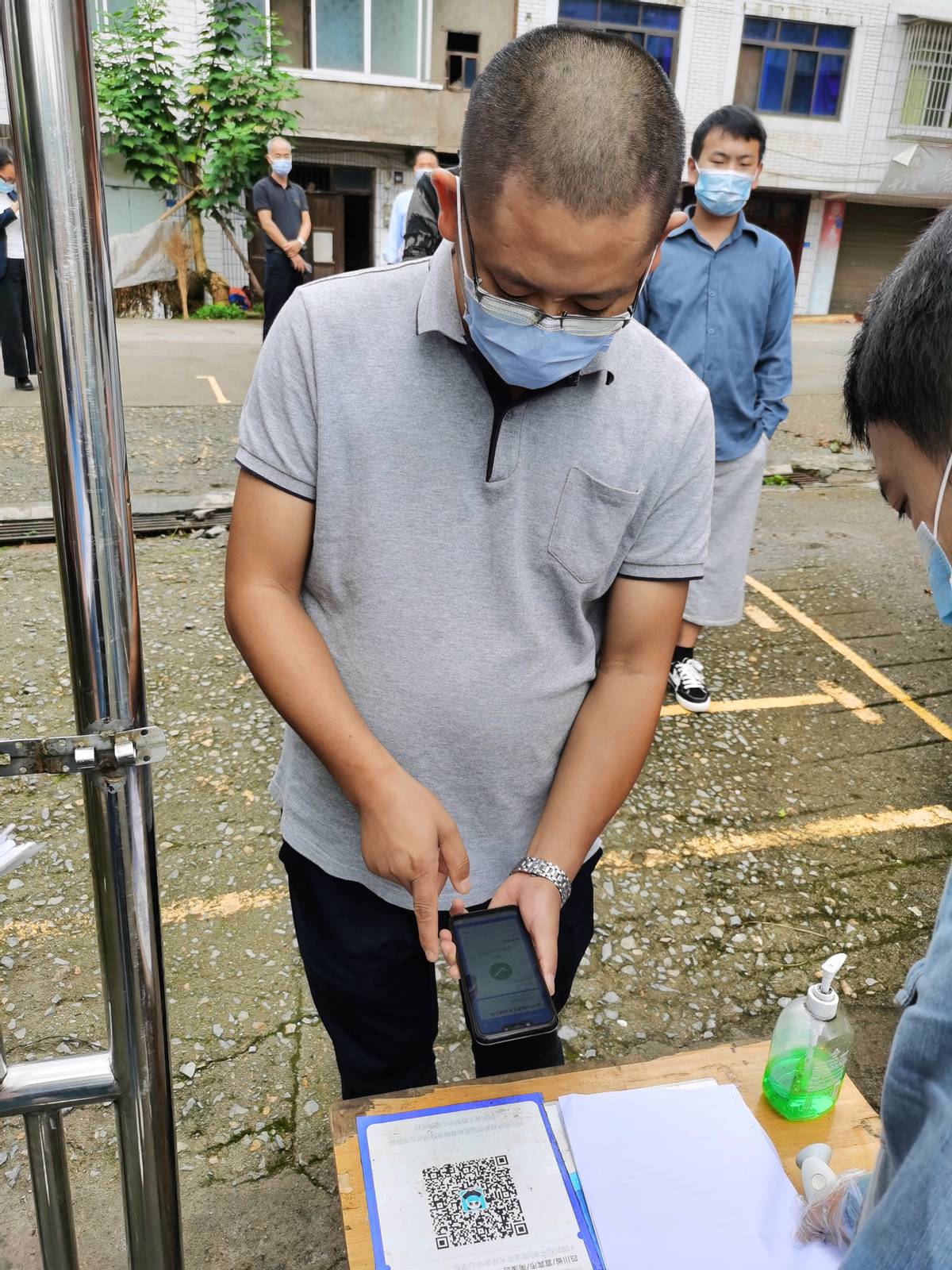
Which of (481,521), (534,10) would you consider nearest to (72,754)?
(481,521)

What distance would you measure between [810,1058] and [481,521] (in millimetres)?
910

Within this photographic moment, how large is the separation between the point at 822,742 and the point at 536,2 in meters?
19.2

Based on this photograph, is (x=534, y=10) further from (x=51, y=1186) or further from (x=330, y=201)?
(x=51, y=1186)

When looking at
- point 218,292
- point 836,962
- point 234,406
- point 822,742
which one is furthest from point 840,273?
point 836,962

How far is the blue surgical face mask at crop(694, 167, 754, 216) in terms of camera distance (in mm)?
3436

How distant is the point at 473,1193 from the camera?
1.24m

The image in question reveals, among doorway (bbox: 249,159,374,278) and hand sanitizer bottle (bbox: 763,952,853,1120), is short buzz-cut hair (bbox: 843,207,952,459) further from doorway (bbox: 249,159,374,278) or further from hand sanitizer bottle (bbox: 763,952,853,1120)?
doorway (bbox: 249,159,374,278)

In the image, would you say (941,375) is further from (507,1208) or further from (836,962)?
(507,1208)

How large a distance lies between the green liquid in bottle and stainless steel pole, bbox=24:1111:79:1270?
97cm

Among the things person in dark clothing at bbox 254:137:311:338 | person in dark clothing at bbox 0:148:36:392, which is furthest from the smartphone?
person in dark clothing at bbox 254:137:311:338

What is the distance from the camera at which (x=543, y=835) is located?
1.50 m

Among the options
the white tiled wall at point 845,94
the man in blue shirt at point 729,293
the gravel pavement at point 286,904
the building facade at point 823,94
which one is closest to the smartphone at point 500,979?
the gravel pavement at point 286,904

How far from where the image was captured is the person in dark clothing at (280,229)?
8.59m

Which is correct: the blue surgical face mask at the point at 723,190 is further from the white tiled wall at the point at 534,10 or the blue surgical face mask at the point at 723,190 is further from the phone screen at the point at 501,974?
the white tiled wall at the point at 534,10
